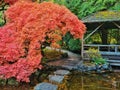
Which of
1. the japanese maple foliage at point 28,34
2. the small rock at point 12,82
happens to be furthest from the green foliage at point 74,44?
the small rock at point 12,82

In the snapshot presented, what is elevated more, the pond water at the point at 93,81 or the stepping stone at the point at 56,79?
the stepping stone at the point at 56,79

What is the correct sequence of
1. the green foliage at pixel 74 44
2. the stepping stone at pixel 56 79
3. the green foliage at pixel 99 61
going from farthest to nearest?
the green foliage at pixel 74 44
the green foliage at pixel 99 61
the stepping stone at pixel 56 79

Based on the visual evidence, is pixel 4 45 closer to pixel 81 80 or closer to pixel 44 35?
pixel 44 35

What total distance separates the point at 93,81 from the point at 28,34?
429 centimetres

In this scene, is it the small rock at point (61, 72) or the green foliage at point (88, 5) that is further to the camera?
the green foliage at point (88, 5)

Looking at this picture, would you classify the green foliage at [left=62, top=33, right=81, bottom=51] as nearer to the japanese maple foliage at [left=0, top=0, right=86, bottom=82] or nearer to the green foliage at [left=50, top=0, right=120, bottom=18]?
the green foliage at [left=50, top=0, right=120, bottom=18]

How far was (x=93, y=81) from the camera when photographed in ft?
47.0

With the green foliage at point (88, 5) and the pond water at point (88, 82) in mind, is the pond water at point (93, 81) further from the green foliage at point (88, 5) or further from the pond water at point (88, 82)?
the green foliage at point (88, 5)

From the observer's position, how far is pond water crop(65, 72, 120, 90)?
12.9 meters

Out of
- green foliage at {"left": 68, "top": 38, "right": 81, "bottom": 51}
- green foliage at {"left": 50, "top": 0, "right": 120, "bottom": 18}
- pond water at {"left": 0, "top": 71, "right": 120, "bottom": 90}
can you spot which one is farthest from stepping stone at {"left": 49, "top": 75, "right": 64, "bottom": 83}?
green foliage at {"left": 50, "top": 0, "right": 120, "bottom": 18}

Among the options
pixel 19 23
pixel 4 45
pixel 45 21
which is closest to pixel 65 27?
pixel 45 21

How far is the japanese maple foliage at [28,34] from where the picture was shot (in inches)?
479

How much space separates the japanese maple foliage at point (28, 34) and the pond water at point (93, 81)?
215cm

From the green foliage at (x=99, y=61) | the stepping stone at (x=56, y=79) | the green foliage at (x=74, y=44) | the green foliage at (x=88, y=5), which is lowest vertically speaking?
the stepping stone at (x=56, y=79)
